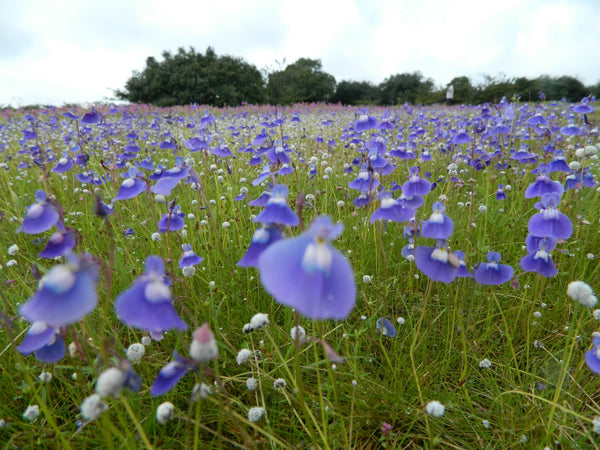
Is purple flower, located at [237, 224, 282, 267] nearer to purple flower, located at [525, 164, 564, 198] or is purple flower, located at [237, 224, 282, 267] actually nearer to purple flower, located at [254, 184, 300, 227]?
purple flower, located at [254, 184, 300, 227]

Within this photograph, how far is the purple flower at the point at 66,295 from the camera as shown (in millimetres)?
669

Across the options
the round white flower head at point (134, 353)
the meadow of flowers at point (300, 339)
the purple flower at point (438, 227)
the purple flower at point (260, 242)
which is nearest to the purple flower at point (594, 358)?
the meadow of flowers at point (300, 339)

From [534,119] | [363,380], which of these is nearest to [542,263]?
[363,380]

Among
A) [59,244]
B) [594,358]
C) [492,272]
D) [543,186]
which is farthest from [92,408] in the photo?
[543,186]

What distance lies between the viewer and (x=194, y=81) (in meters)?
28.0

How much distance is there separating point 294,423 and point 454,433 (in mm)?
684

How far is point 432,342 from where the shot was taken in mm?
1857

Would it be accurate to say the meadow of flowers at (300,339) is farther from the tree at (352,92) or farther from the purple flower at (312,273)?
the tree at (352,92)

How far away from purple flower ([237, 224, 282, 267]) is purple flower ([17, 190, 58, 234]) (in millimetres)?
715

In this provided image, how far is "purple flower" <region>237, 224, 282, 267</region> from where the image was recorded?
1.05 metres

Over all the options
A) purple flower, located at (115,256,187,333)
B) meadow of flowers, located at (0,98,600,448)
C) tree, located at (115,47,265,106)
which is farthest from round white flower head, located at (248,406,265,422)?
tree, located at (115,47,265,106)

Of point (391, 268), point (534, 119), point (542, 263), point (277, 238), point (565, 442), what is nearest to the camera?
point (277, 238)

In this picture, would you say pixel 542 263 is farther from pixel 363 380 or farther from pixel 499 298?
pixel 363 380

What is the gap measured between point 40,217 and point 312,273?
1.08 metres
